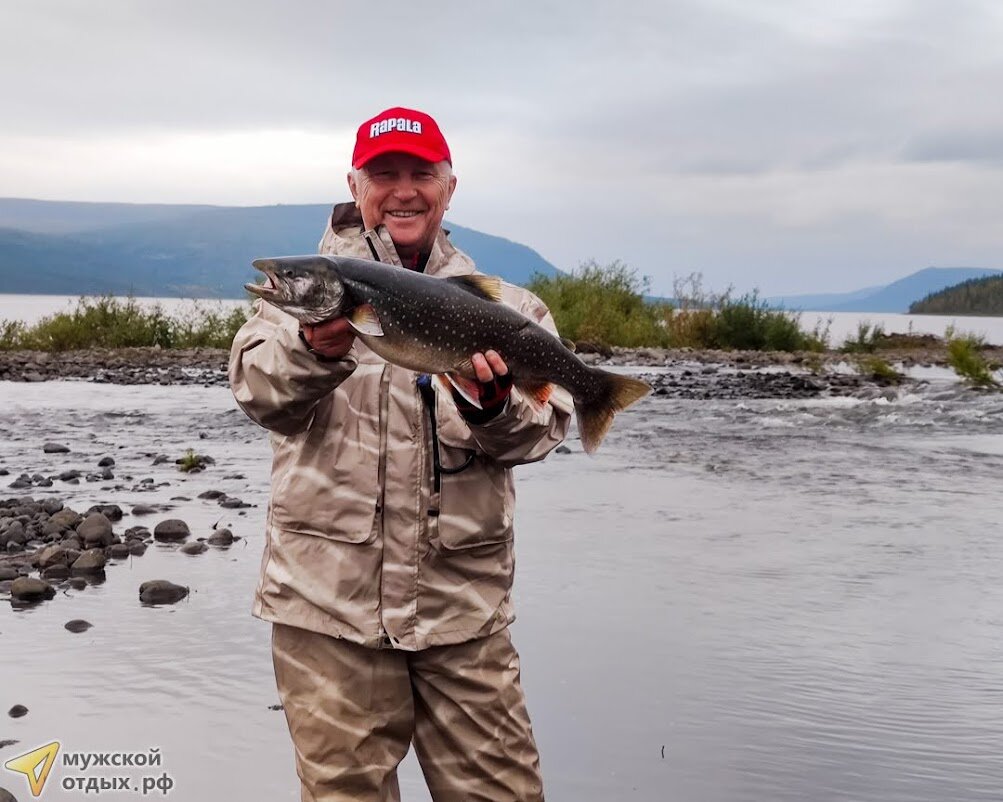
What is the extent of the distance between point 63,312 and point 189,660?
31598mm

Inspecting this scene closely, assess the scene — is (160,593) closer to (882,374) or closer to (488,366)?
(488,366)

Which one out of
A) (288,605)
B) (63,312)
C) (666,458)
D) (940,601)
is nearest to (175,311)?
(63,312)

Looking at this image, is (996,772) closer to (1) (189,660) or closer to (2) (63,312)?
(1) (189,660)

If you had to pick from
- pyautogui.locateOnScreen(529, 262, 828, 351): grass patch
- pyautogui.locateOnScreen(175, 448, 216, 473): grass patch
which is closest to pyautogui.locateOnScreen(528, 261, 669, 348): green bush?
pyautogui.locateOnScreen(529, 262, 828, 351): grass patch

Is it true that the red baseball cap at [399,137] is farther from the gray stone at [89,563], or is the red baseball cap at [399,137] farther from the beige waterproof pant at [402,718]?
the gray stone at [89,563]

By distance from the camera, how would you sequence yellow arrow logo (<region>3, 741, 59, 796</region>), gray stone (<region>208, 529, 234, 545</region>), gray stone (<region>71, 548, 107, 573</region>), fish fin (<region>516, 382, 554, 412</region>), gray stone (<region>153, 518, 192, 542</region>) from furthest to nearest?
gray stone (<region>153, 518, 192, 542</region>)
gray stone (<region>208, 529, 234, 545</region>)
gray stone (<region>71, 548, 107, 573</region>)
yellow arrow logo (<region>3, 741, 59, 796</region>)
fish fin (<region>516, 382, 554, 412</region>)

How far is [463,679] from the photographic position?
11.9 ft

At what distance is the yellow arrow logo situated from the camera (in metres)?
4.63

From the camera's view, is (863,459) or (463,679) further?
(863,459)

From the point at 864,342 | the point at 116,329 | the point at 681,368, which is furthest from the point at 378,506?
the point at 864,342

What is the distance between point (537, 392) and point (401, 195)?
76 cm

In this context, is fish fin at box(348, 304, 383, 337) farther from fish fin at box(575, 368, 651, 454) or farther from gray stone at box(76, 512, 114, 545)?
gray stone at box(76, 512, 114, 545)

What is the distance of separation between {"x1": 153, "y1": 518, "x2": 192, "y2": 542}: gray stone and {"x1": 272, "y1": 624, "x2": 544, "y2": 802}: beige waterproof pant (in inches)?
223

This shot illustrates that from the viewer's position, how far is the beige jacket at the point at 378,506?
3.52 m
